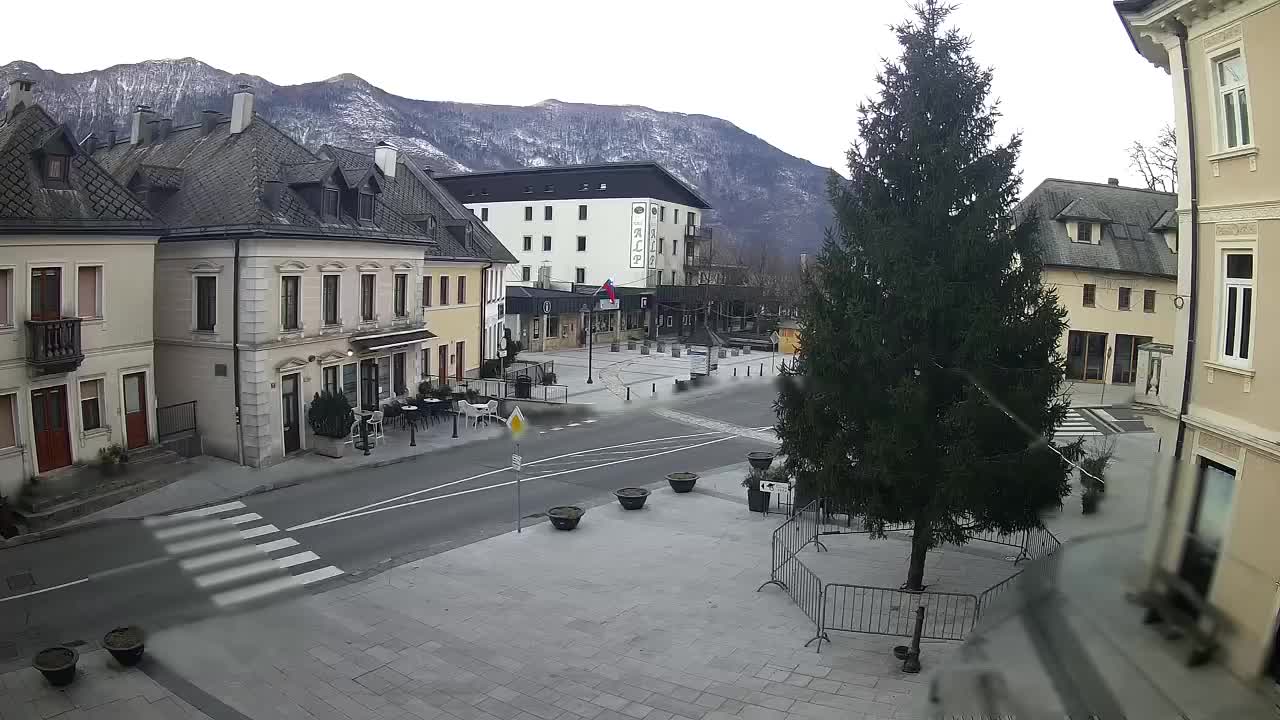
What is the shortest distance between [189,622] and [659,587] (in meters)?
7.62

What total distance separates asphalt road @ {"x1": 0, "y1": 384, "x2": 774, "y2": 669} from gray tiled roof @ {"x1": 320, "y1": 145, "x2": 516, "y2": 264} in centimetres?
1391

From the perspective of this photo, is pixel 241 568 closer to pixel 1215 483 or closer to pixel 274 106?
pixel 1215 483

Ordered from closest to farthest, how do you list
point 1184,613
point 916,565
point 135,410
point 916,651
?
point 1184,613 → point 916,651 → point 916,565 → point 135,410

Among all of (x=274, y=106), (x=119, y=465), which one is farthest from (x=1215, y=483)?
(x=274, y=106)

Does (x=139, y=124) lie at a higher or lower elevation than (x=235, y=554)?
higher

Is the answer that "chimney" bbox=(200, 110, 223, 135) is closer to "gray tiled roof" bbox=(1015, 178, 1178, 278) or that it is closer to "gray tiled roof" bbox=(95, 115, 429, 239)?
"gray tiled roof" bbox=(95, 115, 429, 239)

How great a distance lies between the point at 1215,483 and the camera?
3678 mm

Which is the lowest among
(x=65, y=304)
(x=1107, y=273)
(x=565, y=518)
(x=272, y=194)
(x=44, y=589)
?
(x=44, y=589)

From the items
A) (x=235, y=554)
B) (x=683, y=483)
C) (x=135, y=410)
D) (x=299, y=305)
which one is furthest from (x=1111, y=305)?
(x=135, y=410)

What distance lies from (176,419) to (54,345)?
206 inches

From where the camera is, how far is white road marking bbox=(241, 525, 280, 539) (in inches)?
697

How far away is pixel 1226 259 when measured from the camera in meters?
9.27

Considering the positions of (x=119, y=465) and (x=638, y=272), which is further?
(x=638, y=272)

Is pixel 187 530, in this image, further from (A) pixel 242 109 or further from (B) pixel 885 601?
(A) pixel 242 109
